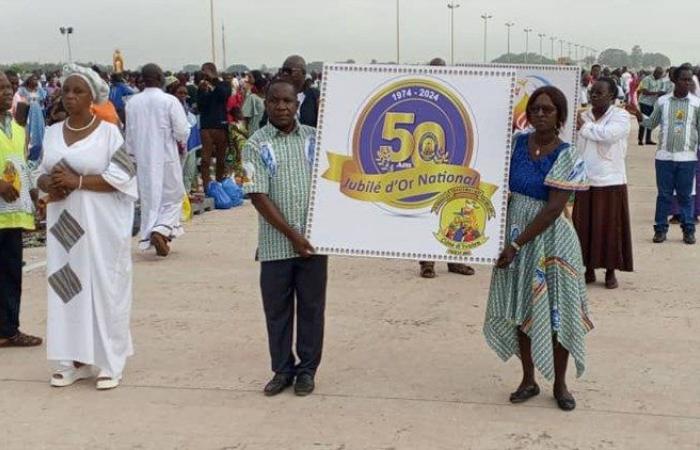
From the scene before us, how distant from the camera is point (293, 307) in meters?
4.70

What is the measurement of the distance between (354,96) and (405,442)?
171 centimetres

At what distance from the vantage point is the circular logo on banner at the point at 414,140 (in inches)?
167

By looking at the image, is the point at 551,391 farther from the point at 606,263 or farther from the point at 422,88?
the point at 606,263

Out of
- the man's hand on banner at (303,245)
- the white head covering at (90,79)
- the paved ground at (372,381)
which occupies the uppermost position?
the white head covering at (90,79)

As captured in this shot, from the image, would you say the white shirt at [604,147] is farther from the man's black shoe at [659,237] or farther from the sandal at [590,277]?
the man's black shoe at [659,237]

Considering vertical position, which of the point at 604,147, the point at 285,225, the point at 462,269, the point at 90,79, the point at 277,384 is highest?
the point at 90,79

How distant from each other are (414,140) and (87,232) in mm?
1874

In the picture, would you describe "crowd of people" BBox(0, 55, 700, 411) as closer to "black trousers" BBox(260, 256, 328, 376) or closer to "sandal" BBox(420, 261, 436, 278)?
"black trousers" BBox(260, 256, 328, 376)

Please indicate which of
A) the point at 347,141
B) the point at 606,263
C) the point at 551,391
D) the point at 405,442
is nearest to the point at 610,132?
the point at 606,263

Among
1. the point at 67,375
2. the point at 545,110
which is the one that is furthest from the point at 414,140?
the point at 67,375

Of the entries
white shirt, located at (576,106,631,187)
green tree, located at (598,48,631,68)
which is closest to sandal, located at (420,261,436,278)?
white shirt, located at (576,106,631,187)

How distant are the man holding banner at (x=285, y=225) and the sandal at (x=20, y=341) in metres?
1.90

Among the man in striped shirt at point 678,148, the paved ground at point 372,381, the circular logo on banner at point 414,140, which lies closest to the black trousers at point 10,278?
the paved ground at point 372,381

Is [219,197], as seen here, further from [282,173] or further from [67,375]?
[282,173]
